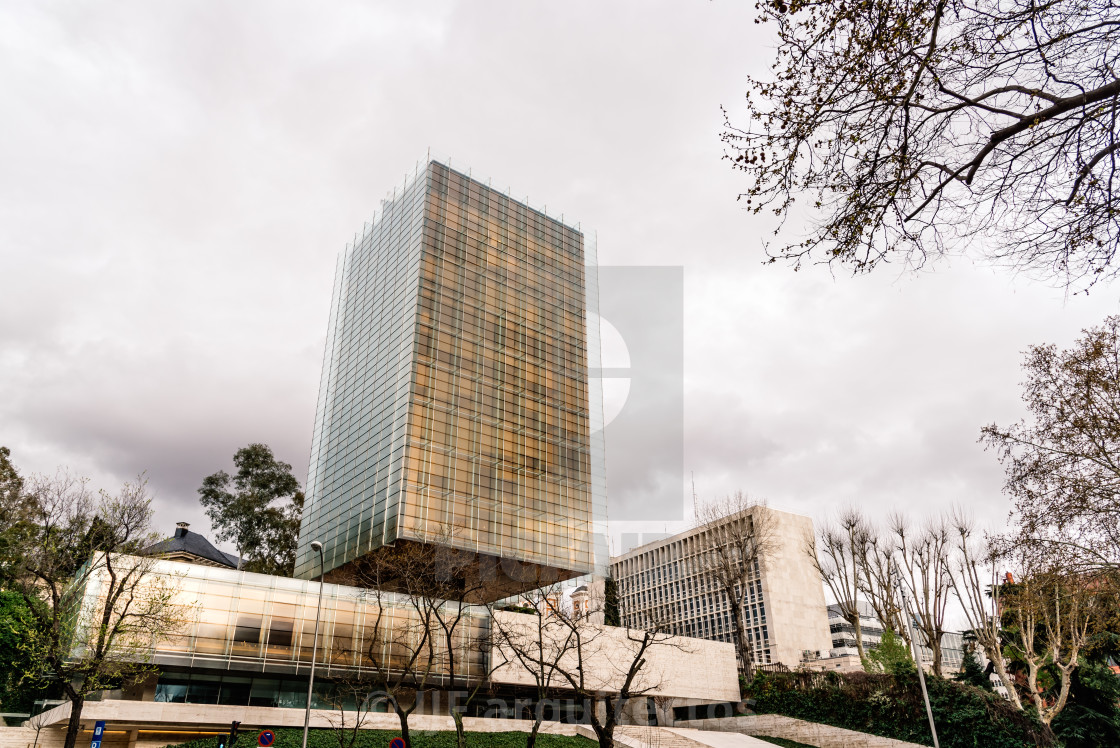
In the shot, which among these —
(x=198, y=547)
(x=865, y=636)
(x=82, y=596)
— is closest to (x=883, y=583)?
(x=82, y=596)

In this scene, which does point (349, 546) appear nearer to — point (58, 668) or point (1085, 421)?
point (58, 668)

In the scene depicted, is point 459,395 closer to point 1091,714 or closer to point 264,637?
point 264,637

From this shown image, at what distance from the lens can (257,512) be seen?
56.0 meters

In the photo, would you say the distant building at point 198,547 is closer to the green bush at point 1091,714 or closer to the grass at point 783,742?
the grass at point 783,742

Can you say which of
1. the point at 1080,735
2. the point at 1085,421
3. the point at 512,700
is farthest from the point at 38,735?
the point at 1080,735

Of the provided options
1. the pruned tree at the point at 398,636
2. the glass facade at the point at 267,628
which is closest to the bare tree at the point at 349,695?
the pruned tree at the point at 398,636

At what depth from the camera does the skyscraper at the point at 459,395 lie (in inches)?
1810

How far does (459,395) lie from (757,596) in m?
51.6

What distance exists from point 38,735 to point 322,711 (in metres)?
11.1

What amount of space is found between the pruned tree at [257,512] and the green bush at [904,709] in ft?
129

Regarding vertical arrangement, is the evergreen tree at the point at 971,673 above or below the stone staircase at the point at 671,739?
above

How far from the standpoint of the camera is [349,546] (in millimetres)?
46500

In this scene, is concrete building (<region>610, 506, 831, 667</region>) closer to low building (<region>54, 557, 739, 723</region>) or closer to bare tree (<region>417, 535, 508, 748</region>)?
bare tree (<region>417, 535, 508, 748</region>)

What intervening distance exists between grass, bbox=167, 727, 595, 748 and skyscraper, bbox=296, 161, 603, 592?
39.4ft
